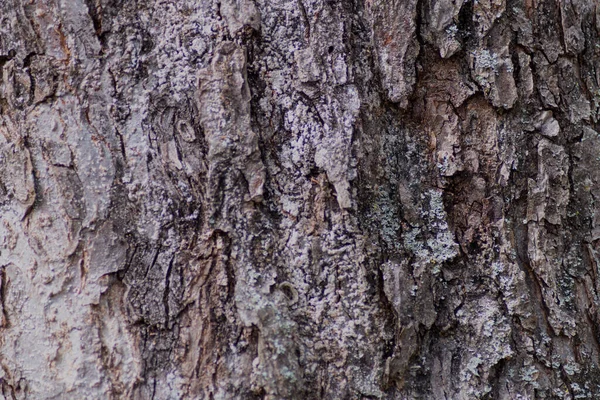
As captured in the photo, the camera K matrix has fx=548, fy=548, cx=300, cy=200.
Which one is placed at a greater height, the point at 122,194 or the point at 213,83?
the point at 213,83

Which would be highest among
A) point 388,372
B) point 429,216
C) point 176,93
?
point 176,93

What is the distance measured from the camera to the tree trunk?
3.22 ft

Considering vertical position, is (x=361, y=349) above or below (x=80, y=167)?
below

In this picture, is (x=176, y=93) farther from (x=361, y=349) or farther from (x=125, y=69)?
(x=361, y=349)

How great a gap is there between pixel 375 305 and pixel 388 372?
0.41ft

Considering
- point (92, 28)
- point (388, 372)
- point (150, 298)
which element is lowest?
point (388, 372)

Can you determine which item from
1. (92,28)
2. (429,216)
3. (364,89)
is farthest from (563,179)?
(92,28)

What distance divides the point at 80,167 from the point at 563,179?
36.3 inches

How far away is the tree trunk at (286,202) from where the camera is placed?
982 mm

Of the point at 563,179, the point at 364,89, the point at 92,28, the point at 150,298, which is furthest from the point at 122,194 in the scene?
the point at 563,179

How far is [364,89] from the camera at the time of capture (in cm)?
104

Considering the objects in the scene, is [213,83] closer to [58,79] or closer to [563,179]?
[58,79]

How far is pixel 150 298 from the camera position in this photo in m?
0.98

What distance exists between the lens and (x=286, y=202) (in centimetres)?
102
